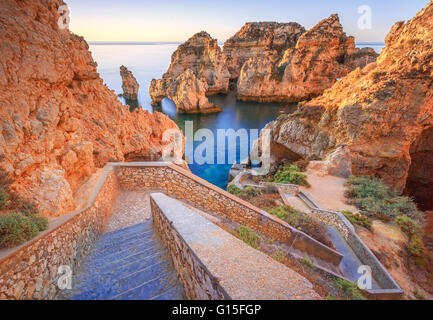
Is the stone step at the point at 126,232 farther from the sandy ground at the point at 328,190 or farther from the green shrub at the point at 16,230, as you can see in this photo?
the sandy ground at the point at 328,190

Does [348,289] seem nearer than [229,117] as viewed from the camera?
Yes

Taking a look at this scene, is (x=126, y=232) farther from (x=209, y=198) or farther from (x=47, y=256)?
(x=209, y=198)

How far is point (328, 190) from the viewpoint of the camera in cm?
1189

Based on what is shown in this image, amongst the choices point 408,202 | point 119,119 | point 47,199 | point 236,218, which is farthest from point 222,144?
point 47,199

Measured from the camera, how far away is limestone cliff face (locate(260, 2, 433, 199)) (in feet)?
43.3

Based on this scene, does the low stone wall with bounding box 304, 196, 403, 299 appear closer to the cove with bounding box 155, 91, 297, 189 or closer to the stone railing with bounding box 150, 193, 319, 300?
the stone railing with bounding box 150, 193, 319, 300

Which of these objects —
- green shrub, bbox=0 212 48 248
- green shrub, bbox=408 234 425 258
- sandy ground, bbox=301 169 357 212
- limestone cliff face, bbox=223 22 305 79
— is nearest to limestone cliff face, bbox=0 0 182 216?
green shrub, bbox=0 212 48 248

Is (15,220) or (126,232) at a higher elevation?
(15,220)

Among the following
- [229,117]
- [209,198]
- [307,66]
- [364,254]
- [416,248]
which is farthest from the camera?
[307,66]

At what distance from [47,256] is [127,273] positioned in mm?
1088

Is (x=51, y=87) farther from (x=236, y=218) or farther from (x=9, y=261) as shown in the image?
(x=236, y=218)

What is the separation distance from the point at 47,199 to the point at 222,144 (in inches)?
1065

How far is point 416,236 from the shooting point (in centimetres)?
834

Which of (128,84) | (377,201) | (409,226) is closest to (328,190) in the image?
(377,201)
